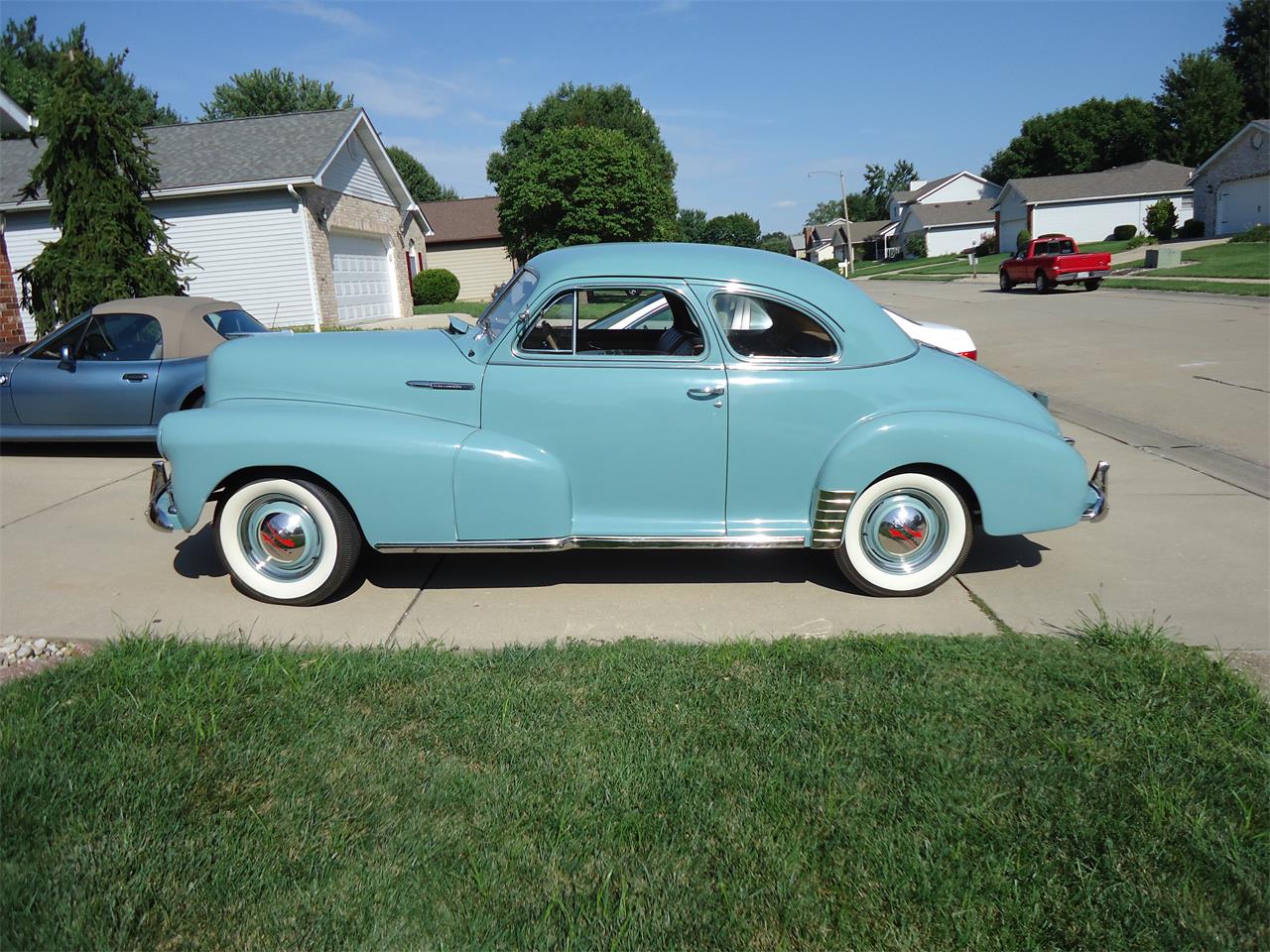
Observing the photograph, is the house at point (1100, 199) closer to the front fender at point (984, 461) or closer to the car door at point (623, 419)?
the front fender at point (984, 461)

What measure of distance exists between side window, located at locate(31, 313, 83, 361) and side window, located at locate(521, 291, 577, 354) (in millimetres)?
5641

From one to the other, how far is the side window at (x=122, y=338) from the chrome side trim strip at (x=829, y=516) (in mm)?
6418

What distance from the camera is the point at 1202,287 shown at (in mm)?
22516

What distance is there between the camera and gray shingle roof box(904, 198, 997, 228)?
76188 millimetres

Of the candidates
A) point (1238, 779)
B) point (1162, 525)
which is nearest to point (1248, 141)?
point (1162, 525)

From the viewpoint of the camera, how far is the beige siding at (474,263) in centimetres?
4238

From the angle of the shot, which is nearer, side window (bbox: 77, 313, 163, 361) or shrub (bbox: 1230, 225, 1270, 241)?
side window (bbox: 77, 313, 163, 361)

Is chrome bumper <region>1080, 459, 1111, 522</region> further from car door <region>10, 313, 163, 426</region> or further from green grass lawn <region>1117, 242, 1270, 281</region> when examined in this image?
green grass lawn <region>1117, 242, 1270, 281</region>

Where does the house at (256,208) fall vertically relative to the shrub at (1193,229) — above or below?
below

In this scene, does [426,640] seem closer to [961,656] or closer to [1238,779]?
[961,656]

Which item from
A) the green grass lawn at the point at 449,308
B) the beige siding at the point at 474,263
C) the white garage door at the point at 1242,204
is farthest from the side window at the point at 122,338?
the white garage door at the point at 1242,204

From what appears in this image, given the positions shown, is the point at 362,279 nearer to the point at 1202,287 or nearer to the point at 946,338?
the point at 946,338

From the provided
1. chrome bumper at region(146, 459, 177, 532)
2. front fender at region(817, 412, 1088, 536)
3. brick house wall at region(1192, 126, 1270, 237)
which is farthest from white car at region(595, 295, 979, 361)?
brick house wall at region(1192, 126, 1270, 237)

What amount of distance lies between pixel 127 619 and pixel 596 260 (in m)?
3.05
